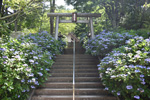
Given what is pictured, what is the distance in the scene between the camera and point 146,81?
3.86m

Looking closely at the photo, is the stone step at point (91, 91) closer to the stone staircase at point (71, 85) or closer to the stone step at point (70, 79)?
the stone staircase at point (71, 85)

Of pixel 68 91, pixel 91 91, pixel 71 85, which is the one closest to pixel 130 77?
pixel 91 91

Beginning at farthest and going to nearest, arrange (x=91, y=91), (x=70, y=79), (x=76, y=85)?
(x=70, y=79) < (x=76, y=85) < (x=91, y=91)

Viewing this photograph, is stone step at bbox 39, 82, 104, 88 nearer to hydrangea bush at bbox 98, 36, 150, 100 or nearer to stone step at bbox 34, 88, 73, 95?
stone step at bbox 34, 88, 73, 95

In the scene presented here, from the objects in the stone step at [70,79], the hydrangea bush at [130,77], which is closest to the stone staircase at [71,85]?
the stone step at [70,79]

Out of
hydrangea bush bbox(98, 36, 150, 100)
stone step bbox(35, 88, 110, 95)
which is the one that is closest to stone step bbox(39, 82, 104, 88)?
stone step bbox(35, 88, 110, 95)

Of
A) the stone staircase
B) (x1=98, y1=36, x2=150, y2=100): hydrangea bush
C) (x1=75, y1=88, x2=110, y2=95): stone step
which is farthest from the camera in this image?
(x1=75, y1=88, x2=110, y2=95): stone step

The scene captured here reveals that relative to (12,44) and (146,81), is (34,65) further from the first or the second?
(146,81)

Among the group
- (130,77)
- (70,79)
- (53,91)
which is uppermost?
(130,77)

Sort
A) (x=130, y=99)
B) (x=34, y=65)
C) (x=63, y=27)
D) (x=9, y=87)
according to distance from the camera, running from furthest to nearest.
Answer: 1. (x=63, y=27)
2. (x=34, y=65)
3. (x=130, y=99)
4. (x=9, y=87)

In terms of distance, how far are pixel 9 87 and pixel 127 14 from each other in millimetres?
8735

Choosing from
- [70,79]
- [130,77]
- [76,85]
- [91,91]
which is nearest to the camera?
[130,77]

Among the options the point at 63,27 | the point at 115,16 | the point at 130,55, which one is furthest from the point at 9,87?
the point at 63,27

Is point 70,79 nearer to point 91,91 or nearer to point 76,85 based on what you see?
point 76,85
